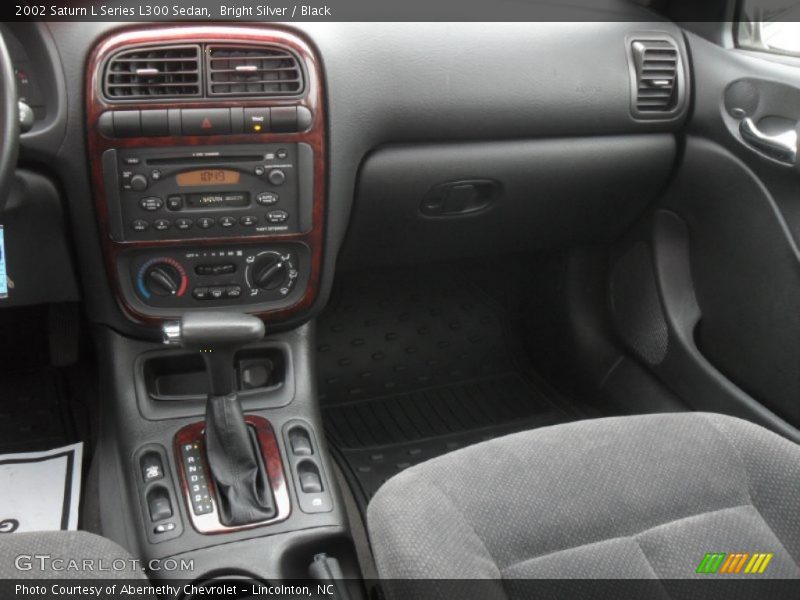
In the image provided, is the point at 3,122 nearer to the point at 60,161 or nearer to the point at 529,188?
the point at 60,161

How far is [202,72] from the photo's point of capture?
4.42 ft

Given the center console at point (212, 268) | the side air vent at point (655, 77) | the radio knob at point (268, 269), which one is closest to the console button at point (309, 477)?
the center console at point (212, 268)

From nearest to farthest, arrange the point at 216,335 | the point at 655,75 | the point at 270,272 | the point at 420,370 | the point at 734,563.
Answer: the point at 734,563
the point at 216,335
the point at 270,272
the point at 655,75
the point at 420,370

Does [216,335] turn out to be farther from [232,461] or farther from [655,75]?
[655,75]

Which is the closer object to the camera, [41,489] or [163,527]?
[163,527]

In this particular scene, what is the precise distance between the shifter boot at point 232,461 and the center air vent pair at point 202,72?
493mm

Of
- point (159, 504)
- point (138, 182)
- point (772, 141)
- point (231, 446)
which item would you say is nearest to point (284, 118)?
point (138, 182)

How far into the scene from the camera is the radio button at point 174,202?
1.41 m

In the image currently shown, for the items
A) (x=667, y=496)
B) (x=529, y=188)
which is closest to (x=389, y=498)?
(x=667, y=496)

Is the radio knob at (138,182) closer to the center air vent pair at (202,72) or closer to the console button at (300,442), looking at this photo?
the center air vent pair at (202,72)

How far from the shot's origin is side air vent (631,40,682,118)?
168 cm

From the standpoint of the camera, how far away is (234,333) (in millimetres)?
1331

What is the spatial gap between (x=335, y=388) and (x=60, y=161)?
0.92 meters

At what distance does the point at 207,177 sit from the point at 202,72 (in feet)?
0.55
